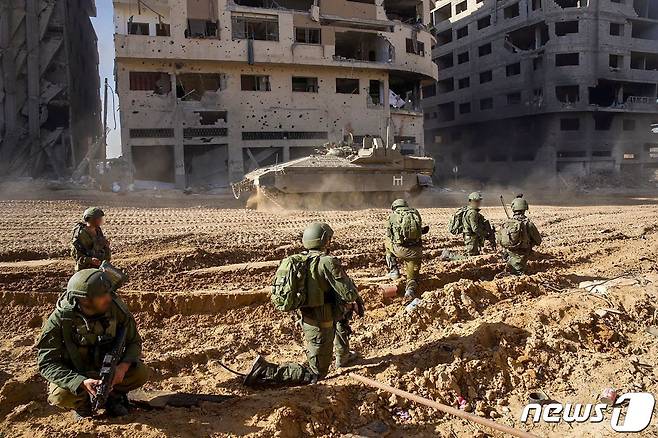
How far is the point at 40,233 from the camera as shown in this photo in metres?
10.5

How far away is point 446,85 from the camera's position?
39.0 m

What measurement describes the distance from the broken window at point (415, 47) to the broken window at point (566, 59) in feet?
30.8

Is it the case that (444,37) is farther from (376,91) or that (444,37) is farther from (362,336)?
(362,336)

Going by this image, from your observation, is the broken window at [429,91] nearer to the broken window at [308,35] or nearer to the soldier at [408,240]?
the broken window at [308,35]

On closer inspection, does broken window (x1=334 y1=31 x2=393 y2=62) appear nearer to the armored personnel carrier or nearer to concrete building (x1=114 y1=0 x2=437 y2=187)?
concrete building (x1=114 y1=0 x2=437 y2=187)

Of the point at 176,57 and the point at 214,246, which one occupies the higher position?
the point at 176,57

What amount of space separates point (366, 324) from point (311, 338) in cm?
176

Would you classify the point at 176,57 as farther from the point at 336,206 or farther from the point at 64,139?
the point at 336,206

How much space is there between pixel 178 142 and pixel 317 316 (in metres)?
19.6

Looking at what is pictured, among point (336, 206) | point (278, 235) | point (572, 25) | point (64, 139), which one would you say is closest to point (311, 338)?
point (278, 235)

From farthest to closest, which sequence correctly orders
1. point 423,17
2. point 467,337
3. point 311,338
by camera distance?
point 423,17
point 467,337
point 311,338

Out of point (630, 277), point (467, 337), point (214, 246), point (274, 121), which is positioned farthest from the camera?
point (274, 121)

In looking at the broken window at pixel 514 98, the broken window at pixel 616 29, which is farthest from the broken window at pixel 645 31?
the broken window at pixel 514 98

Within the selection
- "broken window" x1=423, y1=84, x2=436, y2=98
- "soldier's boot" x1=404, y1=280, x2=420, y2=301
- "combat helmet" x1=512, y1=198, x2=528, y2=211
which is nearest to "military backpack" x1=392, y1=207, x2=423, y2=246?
"soldier's boot" x1=404, y1=280, x2=420, y2=301
